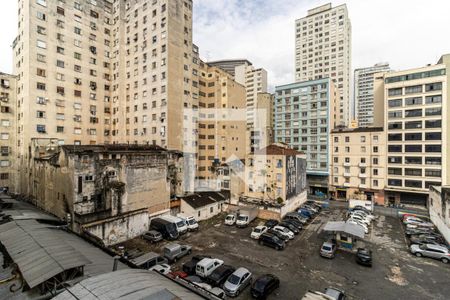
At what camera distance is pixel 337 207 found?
43312 millimetres

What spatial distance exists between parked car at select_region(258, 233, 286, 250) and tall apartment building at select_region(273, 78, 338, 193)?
31.9 metres

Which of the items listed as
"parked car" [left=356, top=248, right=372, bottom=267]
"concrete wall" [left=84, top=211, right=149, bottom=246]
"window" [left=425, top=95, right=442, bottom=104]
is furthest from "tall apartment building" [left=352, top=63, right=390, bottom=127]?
"concrete wall" [left=84, top=211, right=149, bottom=246]

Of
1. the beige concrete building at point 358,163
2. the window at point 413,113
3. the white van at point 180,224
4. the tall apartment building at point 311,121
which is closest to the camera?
the white van at point 180,224

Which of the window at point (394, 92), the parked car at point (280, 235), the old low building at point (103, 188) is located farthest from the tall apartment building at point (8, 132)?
the window at point (394, 92)

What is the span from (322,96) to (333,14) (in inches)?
2058

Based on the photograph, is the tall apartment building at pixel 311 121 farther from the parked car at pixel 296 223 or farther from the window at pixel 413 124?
the parked car at pixel 296 223

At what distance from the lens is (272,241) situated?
24344 mm

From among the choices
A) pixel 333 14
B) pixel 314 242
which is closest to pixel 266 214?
pixel 314 242

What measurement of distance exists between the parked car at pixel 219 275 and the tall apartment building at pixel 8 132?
41.9 meters

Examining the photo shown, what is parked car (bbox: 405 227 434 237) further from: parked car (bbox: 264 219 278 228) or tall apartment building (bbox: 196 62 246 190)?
tall apartment building (bbox: 196 62 246 190)

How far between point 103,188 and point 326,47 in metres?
91.1

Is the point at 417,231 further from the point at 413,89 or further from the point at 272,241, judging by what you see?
the point at 413,89

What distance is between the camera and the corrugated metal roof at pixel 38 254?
932 centimetres

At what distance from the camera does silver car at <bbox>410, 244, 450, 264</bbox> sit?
2209 centimetres
